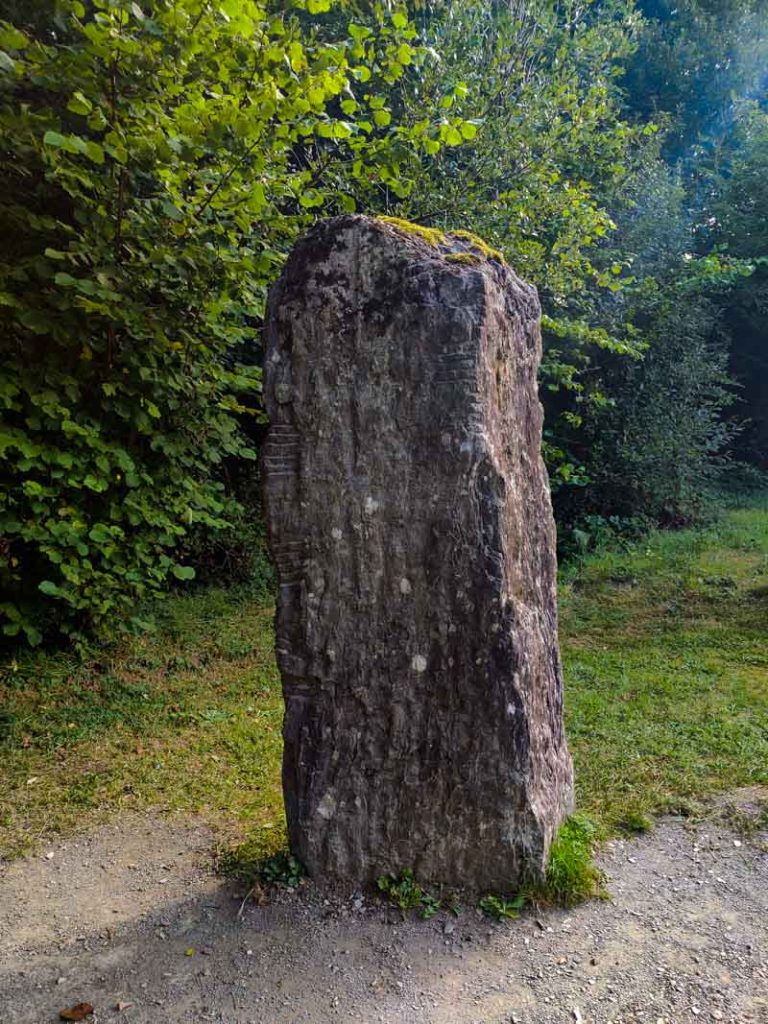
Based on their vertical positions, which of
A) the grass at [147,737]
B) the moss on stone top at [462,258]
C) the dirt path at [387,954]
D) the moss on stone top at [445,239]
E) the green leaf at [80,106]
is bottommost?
the dirt path at [387,954]

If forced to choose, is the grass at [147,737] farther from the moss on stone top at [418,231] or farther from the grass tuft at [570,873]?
the moss on stone top at [418,231]

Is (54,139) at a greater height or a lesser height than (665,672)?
greater

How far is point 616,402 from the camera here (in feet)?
35.3

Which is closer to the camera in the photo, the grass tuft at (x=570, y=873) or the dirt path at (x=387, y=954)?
the dirt path at (x=387, y=954)

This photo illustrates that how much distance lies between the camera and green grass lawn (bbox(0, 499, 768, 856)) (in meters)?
3.82

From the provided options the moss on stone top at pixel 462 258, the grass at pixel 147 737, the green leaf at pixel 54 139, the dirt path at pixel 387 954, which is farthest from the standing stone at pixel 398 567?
the green leaf at pixel 54 139

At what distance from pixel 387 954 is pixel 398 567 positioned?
1.44 m

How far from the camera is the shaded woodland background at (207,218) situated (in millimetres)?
3982

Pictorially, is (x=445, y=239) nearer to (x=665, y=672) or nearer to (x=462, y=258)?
(x=462, y=258)

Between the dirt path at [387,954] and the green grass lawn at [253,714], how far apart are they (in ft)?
1.44

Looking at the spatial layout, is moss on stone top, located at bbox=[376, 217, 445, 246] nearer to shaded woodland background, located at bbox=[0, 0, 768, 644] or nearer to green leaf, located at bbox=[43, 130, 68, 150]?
shaded woodland background, located at bbox=[0, 0, 768, 644]

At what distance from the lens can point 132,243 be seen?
15.9 feet

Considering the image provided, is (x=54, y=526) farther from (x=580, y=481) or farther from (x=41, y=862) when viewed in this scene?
(x=580, y=481)

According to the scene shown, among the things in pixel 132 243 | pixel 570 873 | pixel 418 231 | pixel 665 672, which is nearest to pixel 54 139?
pixel 132 243
